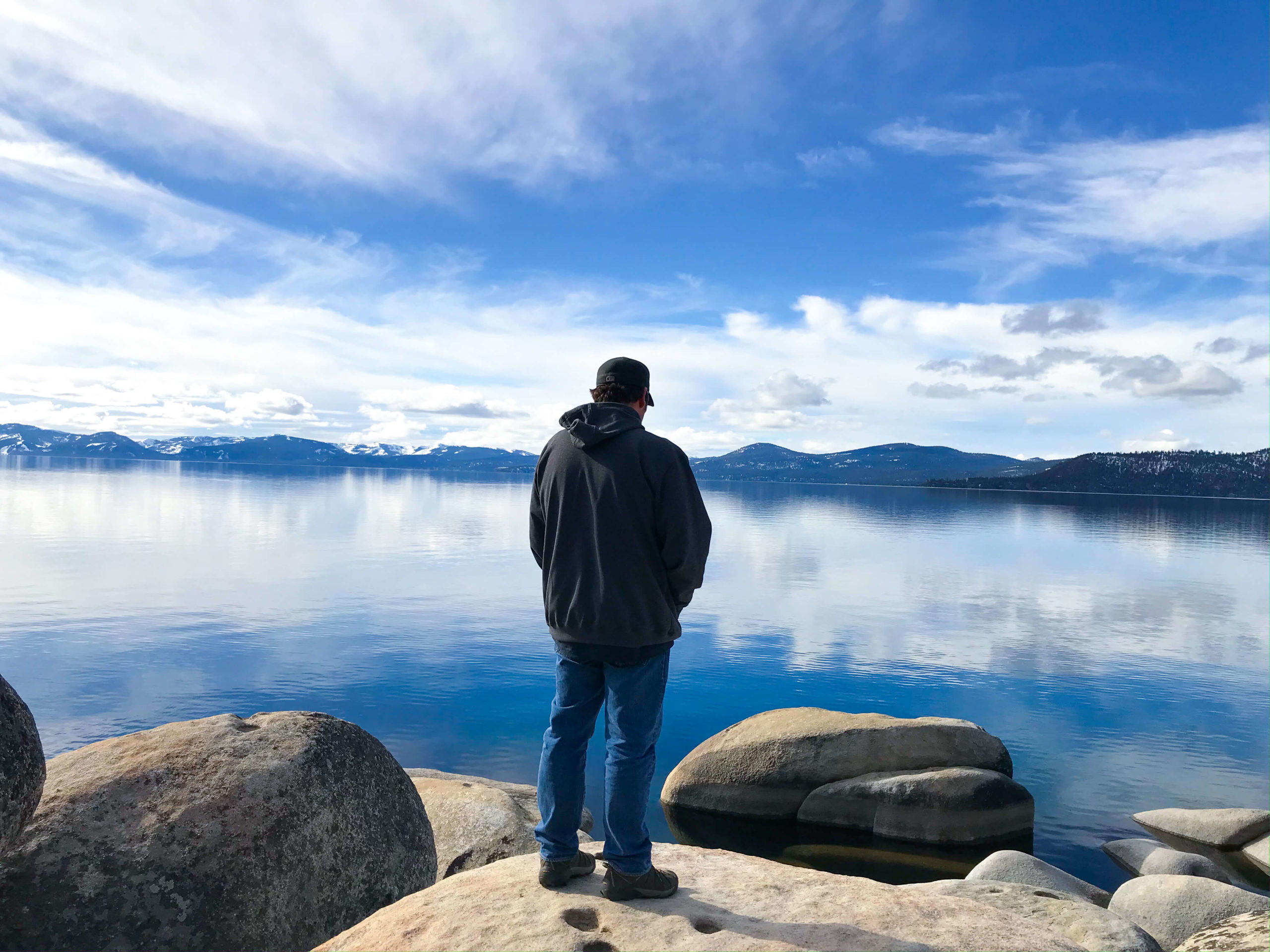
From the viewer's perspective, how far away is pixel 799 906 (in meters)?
5.43

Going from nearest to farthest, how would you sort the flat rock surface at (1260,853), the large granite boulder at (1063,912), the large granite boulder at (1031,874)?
the large granite boulder at (1063,912), the large granite boulder at (1031,874), the flat rock surface at (1260,853)

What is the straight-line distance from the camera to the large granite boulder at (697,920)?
482cm

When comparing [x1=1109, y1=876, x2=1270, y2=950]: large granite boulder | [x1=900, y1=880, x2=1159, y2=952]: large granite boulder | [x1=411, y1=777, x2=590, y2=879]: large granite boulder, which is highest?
[x1=900, y1=880, x2=1159, y2=952]: large granite boulder

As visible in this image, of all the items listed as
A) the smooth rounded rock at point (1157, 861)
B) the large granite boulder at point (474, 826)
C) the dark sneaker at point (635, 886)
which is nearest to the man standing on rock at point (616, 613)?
the dark sneaker at point (635, 886)

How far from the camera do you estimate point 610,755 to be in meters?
5.51

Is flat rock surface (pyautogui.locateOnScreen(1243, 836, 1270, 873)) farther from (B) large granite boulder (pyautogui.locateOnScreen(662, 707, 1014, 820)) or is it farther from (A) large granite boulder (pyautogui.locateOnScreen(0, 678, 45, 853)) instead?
(A) large granite boulder (pyautogui.locateOnScreen(0, 678, 45, 853))

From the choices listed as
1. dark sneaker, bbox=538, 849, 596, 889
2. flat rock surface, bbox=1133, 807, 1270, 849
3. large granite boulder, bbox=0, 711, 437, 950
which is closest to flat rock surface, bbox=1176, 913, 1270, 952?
dark sneaker, bbox=538, 849, 596, 889

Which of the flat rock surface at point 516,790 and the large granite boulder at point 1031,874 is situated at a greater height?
the flat rock surface at point 516,790

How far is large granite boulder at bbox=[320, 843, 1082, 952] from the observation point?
482cm

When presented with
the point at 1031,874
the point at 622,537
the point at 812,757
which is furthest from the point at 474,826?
the point at 1031,874

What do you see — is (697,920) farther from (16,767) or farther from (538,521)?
(16,767)

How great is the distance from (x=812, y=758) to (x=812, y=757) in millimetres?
12

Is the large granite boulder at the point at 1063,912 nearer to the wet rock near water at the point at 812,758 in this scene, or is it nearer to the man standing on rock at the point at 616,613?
the man standing on rock at the point at 616,613

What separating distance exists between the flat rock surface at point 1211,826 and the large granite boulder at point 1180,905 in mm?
4243
